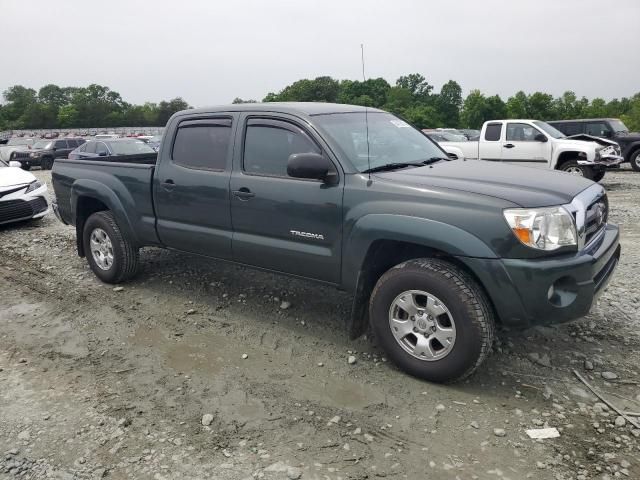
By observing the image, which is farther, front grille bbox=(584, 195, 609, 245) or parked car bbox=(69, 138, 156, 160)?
parked car bbox=(69, 138, 156, 160)

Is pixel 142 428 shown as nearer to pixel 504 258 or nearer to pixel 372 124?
pixel 504 258

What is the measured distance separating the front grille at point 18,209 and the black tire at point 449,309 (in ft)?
24.2

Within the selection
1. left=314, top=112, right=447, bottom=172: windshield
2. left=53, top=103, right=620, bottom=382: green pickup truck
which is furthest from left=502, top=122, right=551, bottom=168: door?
left=53, top=103, right=620, bottom=382: green pickup truck

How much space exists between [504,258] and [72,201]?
463 centimetres

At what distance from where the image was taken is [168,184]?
477 centimetres

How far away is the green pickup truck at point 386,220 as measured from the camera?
10.3ft

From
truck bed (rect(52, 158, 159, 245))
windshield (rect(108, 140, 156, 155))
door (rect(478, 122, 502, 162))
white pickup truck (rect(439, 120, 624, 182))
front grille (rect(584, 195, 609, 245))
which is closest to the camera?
front grille (rect(584, 195, 609, 245))

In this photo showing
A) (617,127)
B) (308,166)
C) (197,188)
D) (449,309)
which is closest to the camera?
(449,309)

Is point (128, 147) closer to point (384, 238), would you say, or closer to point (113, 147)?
point (113, 147)

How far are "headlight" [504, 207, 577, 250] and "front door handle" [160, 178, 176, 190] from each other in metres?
2.95

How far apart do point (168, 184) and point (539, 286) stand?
326 centimetres

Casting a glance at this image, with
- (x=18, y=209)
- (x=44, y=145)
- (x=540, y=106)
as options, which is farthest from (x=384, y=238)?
(x=540, y=106)

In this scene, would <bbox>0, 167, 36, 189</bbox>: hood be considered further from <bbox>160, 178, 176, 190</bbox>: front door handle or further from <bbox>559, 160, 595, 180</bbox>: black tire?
<bbox>559, 160, 595, 180</bbox>: black tire

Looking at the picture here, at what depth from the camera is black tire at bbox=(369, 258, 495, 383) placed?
3.20 meters
